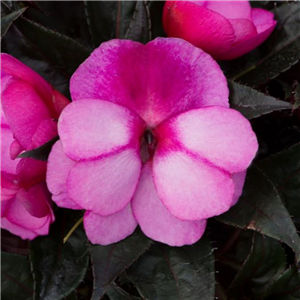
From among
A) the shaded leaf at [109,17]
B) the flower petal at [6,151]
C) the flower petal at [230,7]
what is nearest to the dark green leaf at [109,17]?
the shaded leaf at [109,17]

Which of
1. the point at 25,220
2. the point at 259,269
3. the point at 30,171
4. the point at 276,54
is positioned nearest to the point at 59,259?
the point at 25,220

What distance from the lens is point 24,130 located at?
0.54 m

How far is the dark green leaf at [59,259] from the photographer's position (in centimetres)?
66

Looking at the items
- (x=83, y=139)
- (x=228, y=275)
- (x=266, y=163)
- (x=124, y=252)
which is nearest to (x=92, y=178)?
(x=83, y=139)

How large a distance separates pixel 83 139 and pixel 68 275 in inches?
10.4

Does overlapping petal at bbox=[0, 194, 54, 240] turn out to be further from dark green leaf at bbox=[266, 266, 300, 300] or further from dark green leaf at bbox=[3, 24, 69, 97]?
dark green leaf at bbox=[266, 266, 300, 300]

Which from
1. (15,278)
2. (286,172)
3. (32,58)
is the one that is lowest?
(15,278)

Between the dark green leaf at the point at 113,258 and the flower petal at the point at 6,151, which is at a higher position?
the flower petal at the point at 6,151

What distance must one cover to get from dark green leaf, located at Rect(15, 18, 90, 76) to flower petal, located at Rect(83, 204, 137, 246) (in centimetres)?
21

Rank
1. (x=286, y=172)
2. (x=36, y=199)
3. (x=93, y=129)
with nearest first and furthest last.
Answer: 1. (x=93, y=129)
2. (x=36, y=199)
3. (x=286, y=172)

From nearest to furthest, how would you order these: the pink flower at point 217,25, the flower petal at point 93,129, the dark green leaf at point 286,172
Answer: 1. the flower petal at point 93,129
2. the pink flower at point 217,25
3. the dark green leaf at point 286,172

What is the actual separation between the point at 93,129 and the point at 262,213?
0.22 meters

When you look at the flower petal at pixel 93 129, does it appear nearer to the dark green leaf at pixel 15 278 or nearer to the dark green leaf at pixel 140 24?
the dark green leaf at pixel 140 24

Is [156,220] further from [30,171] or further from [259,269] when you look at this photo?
[259,269]
